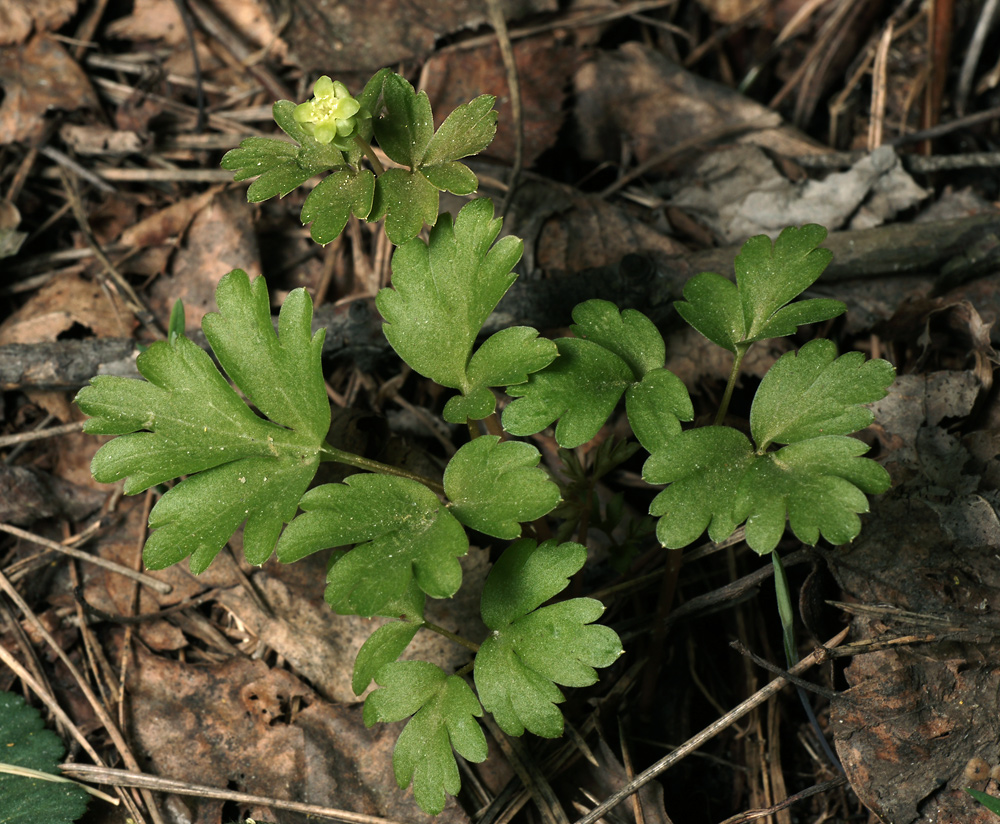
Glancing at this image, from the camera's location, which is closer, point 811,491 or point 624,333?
point 811,491

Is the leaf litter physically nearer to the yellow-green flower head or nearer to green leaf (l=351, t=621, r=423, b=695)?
green leaf (l=351, t=621, r=423, b=695)

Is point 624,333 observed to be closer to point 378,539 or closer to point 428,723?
point 378,539

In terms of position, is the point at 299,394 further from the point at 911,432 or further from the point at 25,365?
the point at 911,432

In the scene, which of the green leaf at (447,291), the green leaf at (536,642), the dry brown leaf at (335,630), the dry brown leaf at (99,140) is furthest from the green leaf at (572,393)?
the dry brown leaf at (99,140)

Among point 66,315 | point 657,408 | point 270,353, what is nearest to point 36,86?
point 66,315

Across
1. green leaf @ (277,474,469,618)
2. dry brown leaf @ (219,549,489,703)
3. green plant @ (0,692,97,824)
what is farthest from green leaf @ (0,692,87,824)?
green leaf @ (277,474,469,618)

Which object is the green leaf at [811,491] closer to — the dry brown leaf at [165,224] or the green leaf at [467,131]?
the green leaf at [467,131]

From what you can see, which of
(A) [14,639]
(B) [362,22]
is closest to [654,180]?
(B) [362,22]
